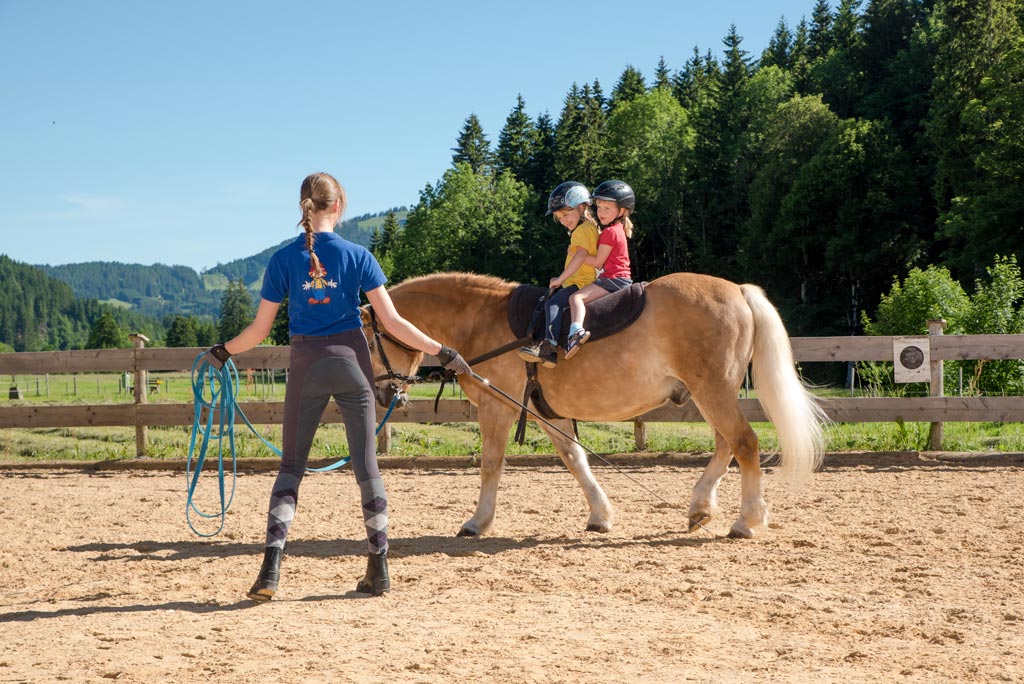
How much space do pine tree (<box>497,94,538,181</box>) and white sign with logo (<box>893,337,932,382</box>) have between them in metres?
60.9

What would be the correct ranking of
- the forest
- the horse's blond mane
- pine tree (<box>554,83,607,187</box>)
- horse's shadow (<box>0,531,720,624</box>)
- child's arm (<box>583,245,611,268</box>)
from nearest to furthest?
horse's shadow (<box>0,531,720,624</box>) < child's arm (<box>583,245,611,268</box>) < the horse's blond mane < the forest < pine tree (<box>554,83,607,187</box>)

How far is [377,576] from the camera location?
16.5 feet

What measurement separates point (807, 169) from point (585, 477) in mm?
42290

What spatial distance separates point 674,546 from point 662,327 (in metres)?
1.59

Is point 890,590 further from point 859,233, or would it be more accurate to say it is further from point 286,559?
point 859,233

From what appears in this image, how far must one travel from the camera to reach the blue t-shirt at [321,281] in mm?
4750

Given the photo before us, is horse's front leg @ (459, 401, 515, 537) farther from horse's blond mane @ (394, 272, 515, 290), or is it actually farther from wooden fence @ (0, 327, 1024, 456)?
wooden fence @ (0, 327, 1024, 456)

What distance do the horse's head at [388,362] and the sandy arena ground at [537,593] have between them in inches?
43.3

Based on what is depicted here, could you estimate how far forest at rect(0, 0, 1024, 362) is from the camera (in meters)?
37.6

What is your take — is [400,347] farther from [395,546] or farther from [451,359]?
[451,359]

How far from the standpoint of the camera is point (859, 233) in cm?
4512

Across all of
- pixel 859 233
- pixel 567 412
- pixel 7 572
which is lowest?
pixel 7 572

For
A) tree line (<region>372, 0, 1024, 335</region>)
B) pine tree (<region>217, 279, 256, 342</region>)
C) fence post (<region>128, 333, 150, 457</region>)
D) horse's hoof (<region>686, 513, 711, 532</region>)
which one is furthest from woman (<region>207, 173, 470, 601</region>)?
pine tree (<region>217, 279, 256, 342</region>)

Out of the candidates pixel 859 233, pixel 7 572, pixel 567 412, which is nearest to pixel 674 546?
pixel 567 412
